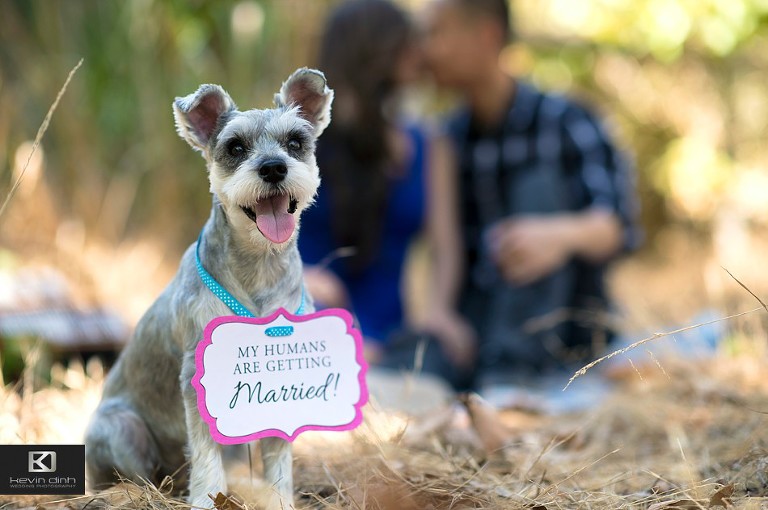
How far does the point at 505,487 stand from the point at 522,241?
2.12 m

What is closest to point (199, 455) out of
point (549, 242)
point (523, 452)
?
point (523, 452)

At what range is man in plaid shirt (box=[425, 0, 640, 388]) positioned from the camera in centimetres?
410

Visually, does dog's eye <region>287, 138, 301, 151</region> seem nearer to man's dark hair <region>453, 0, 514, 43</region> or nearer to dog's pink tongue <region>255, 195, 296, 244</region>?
dog's pink tongue <region>255, 195, 296, 244</region>

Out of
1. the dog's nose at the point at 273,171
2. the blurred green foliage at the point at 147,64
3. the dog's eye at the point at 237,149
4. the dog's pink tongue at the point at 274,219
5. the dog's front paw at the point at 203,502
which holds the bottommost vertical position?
the dog's front paw at the point at 203,502

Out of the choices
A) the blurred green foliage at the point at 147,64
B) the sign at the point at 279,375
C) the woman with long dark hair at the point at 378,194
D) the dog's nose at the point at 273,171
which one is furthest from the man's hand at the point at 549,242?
the dog's nose at the point at 273,171

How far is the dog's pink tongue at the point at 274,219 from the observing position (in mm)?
1554

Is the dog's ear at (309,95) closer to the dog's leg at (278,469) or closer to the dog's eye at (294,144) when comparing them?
the dog's eye at (294,144)

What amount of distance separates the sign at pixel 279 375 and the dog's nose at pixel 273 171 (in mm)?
302

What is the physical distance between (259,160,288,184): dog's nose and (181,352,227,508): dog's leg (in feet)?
1.37

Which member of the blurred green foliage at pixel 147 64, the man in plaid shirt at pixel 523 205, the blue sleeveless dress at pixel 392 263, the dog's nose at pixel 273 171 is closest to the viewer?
the dog's nose at pixel 273 171

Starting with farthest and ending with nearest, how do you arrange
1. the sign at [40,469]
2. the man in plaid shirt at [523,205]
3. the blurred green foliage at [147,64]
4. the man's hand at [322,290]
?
the blurred green foliage at [147,64], the man in plaid shirt at [523,205], the man's hand at [322,290], the sign at [40,469]

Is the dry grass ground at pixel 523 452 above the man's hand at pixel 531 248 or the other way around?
the other way around

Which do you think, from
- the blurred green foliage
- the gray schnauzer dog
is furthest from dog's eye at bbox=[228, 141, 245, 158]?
the blurred green foliage

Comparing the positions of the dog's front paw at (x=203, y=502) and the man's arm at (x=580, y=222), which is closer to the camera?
the dog's front paw at (x=203, y=502)
